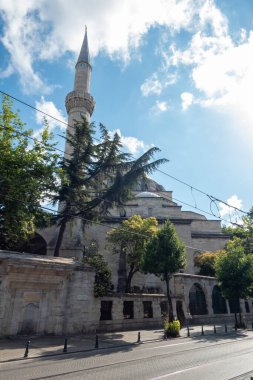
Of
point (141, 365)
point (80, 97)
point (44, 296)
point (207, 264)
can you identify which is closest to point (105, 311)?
point (44, 296)

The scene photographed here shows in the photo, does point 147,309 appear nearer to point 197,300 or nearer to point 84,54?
point 197,300

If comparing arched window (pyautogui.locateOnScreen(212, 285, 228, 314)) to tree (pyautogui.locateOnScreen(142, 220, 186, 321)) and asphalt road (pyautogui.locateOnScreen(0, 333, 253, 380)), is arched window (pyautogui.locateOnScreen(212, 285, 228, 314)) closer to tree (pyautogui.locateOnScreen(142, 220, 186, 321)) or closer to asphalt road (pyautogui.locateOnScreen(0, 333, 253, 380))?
→ tree (pyautogui.locateOnScreen(142, 220, 186, 321))

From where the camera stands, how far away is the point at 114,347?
11.9 metres

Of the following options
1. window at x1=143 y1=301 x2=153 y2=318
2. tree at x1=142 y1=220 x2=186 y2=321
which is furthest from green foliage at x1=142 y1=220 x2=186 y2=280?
window at x1=143 y1=301 x2=153 y2=318

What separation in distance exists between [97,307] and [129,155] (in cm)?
1064

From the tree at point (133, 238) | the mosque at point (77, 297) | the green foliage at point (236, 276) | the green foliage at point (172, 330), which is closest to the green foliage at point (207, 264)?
the mosque at point (77, 297)

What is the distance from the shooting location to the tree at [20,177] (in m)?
14.5

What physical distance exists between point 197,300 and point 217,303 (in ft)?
9.48

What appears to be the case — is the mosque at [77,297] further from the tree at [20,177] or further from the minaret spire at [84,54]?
the minaret spire at [84,54]

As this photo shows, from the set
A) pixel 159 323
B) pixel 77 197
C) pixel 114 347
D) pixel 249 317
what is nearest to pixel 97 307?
pixel 114 347

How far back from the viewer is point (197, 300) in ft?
76.1

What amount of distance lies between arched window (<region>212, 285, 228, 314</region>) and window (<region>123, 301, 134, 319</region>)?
956 centimetres

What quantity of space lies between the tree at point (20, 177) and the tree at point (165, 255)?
681 cm

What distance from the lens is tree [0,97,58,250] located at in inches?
571
